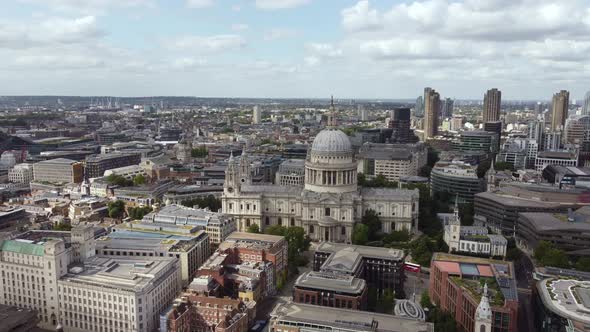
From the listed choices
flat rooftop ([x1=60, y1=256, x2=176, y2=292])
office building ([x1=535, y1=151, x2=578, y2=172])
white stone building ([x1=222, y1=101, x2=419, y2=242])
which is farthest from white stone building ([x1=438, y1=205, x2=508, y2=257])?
office building ([x1=535, y1=151, x2=578, y2=172])

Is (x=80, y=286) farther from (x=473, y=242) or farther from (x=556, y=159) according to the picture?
(x=556, y=159)

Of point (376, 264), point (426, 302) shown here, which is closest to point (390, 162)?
point (376, 264)

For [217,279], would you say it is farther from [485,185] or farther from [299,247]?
[485,185]

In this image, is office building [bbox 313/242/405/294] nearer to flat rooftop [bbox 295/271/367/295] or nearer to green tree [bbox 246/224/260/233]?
flat rooftop [bbox 295/271/367/295]

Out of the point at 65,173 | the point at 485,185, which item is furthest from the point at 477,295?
the point at 65,173

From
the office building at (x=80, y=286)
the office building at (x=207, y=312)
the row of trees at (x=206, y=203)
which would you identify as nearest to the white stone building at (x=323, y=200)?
the row of trees at (x=206, y=203)

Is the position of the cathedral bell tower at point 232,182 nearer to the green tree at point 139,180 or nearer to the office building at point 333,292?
the green tree at point 139,180
